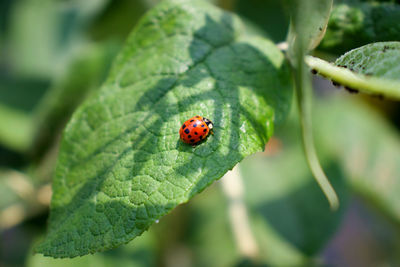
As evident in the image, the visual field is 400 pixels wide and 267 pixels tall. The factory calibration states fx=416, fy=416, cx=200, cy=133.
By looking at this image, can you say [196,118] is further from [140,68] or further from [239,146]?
[140,68]

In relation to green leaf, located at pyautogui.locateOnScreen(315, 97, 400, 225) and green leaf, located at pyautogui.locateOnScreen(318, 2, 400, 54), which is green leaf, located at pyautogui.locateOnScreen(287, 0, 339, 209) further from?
green leaf, located at pyautogui.locateOnScreen(315, 97, 400, 225)

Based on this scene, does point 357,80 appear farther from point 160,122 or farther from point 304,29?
point 160,122

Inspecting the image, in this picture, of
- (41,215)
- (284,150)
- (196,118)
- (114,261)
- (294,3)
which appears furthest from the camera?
(284,150)

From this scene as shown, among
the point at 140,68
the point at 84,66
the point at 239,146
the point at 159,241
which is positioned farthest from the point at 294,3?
the point at 159,241

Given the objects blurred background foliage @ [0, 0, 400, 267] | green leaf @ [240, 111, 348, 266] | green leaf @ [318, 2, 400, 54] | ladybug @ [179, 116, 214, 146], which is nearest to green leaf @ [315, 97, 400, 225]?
blurred background foliage @ [0, 0, 400, 267]

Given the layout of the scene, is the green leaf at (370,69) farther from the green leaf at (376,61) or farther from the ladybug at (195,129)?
the ladybug at (195,129)
